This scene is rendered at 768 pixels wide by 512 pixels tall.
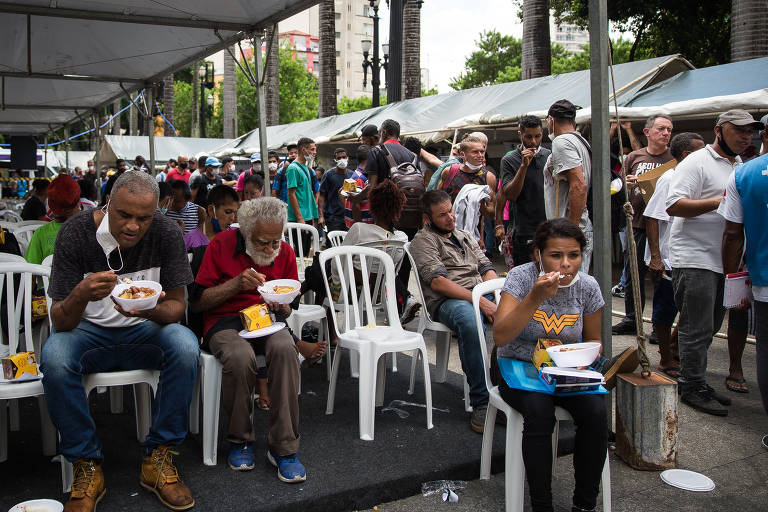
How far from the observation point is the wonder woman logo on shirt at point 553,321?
3258 millimetres

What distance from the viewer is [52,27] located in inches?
287

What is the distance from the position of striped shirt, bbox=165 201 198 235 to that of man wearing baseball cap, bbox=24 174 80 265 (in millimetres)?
1966

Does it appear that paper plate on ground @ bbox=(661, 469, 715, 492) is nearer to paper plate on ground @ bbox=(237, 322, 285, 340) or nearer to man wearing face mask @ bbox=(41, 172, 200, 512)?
paper plate on ground @ bbox=(237, 322, 285, 340)

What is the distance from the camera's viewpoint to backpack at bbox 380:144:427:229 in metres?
6.41

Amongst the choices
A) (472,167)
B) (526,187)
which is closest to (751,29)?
(472,167)

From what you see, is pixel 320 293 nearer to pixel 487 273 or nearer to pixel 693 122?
pixel 487 273

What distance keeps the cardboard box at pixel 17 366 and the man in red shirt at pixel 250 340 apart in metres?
0.86

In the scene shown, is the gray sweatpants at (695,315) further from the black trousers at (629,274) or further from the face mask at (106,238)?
the face mask at (106,238)

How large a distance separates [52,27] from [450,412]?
6.18 m

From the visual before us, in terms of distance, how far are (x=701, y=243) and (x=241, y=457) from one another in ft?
10.9

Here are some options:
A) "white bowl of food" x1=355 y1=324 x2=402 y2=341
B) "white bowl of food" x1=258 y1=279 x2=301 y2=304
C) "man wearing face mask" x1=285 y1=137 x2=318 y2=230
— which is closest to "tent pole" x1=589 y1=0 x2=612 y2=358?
"white bowl of food" x1=355 y1=324 x2=402 y2=341

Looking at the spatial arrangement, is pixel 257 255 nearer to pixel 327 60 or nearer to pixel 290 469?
pixel 290 469

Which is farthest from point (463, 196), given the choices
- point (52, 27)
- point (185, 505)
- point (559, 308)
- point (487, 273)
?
point (52, 27)

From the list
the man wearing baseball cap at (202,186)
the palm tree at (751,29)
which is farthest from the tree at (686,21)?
the man wearing baseball cap at (202,186)
